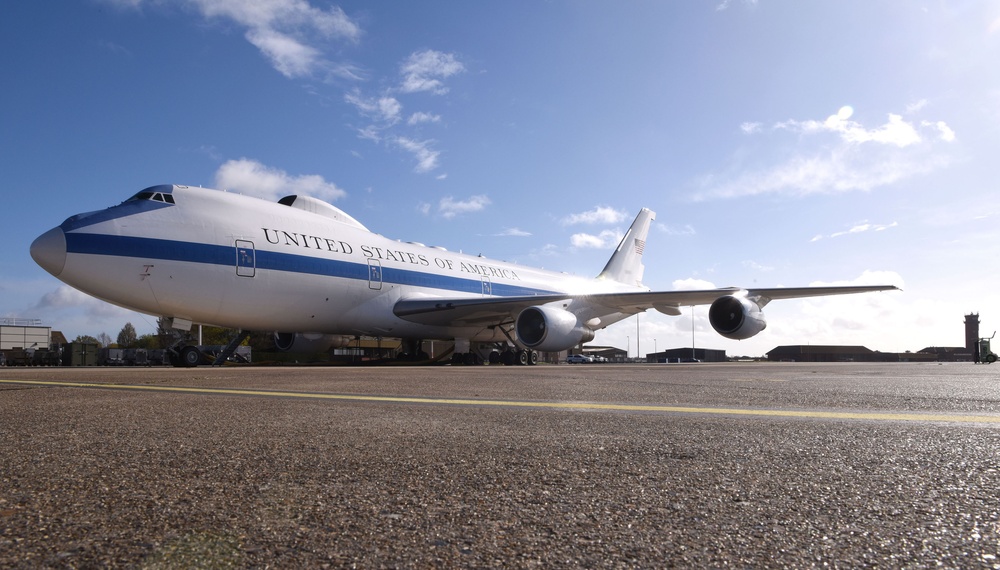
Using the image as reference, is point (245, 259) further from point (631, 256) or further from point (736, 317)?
point (631, 256)

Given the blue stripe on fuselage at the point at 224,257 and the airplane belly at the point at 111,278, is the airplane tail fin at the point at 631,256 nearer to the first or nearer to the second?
the blue stripe on fuselage at the point at 224,257

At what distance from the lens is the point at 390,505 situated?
1506 millimetres

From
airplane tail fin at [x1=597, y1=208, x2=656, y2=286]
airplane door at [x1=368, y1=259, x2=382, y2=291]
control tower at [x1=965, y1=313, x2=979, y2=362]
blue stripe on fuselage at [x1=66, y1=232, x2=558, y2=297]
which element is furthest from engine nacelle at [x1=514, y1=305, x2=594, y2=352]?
control tower at [x1=965, y1=313, x2=979, y2=362]

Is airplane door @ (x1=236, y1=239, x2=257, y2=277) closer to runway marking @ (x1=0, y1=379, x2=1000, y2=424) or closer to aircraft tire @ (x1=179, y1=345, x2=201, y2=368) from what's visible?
aircraft tire @ (x1=179, y1=345, x2=201, y2=368)

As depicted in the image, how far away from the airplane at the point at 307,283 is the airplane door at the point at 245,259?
25mm

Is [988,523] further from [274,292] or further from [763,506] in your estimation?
[274,292]

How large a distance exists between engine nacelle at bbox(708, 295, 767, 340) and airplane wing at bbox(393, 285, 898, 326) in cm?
49

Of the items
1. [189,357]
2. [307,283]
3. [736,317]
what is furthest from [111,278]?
[736,317]

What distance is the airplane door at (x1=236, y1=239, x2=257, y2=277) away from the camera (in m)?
14.3

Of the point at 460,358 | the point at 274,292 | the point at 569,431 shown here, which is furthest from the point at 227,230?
the point at 569,431

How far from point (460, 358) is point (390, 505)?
21337 mm

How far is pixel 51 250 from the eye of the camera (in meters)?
12.1

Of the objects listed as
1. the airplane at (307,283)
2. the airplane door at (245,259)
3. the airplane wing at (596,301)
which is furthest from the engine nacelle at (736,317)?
the airplane door at (245,259)

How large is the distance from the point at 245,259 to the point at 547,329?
792cm
